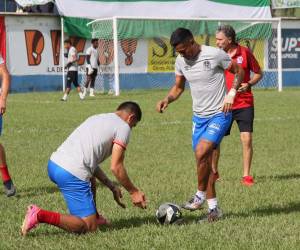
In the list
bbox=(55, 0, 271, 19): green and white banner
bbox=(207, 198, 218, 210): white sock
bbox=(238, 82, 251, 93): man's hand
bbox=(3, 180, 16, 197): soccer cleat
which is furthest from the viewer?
bbox=(55, 0, 271, 19): green and white banner

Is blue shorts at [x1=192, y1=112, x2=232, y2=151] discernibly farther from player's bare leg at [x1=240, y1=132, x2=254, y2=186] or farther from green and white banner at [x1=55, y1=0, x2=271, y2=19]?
green and white banner at [x1=55, y1=0, x2=271, y2=19]

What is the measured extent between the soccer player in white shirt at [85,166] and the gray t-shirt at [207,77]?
4.38 feet

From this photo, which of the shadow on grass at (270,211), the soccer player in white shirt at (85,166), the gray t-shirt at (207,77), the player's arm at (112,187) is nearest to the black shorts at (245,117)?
the shadow on grass at (270,211)

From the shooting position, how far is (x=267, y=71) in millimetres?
36031

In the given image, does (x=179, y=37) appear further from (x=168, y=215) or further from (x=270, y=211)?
(x=270, y=211)

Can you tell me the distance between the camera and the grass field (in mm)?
6590

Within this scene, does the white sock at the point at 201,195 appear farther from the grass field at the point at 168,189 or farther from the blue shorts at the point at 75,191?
the blue shorts at the point at 75,191

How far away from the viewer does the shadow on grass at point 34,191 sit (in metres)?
9.23

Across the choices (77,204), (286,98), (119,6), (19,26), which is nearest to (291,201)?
(77,204)

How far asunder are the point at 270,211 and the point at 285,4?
107 ft

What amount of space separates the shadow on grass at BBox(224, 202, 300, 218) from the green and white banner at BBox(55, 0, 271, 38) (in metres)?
27.5

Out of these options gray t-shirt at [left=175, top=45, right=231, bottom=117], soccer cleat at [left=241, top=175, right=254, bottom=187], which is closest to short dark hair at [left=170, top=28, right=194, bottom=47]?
gray t-shirt at [left=175, top=45, right=231, bottom=117]

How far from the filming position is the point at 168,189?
31.3 feet

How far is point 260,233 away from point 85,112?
14.9 meters
